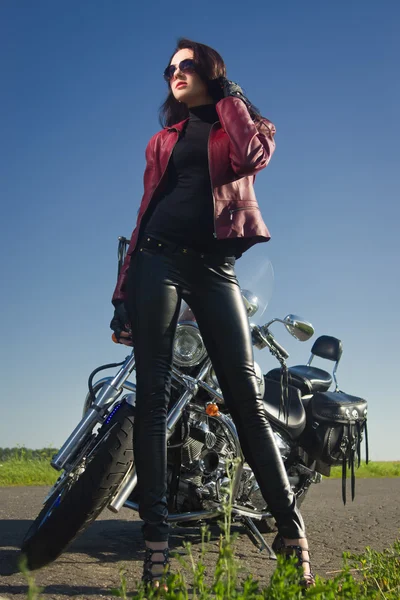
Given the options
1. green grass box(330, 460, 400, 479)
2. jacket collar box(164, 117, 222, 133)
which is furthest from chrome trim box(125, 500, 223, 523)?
green grass box(330, 460, 400, 479)

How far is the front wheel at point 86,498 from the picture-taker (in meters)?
2.97

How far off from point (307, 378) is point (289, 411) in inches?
21.3

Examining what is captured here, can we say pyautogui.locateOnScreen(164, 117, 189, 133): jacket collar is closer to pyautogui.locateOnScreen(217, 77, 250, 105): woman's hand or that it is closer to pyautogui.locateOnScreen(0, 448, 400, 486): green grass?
pyautogui.locateOnScreen(217, 77, 250, 105): woman's hand

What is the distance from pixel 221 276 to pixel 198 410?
0.83 meters

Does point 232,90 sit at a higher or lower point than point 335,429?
higher

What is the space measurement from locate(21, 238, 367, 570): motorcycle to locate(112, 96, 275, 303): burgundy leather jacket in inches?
25.5

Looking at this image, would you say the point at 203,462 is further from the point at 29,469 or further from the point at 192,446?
the point at 29,469

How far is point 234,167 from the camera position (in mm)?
2947

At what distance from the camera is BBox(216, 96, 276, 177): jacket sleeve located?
290cm

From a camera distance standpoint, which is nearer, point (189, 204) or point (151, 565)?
point (151, 565)

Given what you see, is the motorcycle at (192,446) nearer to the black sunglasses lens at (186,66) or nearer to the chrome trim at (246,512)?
the chrome trim at (246,512)

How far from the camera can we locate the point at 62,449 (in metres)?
3.22

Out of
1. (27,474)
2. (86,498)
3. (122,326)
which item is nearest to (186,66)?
(122,326)

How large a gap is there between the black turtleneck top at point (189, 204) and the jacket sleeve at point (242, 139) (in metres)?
0.15
